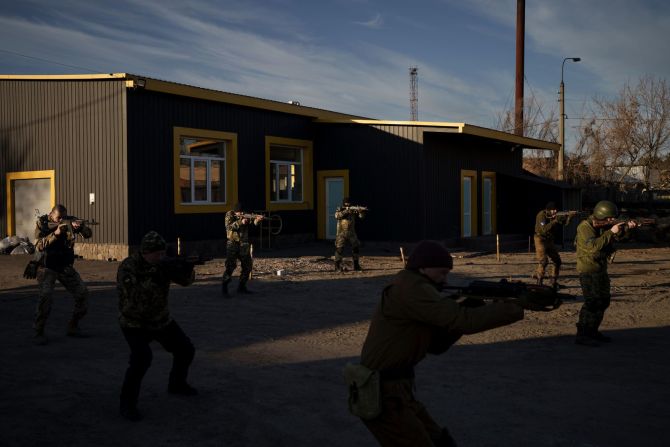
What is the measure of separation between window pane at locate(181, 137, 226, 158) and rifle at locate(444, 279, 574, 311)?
1620 cm

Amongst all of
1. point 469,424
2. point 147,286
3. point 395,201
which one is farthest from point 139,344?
point 395,201

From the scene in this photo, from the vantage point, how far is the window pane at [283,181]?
22.3 m

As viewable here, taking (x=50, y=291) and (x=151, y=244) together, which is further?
(x=50, y=291)

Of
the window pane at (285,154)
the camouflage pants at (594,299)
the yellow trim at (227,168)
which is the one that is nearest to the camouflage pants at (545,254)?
the camouflage pants at (594,299)

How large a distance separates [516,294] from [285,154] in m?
19.3

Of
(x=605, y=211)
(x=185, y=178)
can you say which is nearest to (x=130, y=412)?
(x=605, y=211)

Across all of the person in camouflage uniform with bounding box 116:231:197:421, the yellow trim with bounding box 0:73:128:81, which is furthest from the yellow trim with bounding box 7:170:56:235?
the person in camouflage uniform with bounding box 116:231:197:421

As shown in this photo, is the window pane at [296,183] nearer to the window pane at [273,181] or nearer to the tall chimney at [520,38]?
the window pane at [273,181]

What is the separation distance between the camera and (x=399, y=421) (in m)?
3.36

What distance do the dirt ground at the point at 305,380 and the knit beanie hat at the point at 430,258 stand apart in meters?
2.07

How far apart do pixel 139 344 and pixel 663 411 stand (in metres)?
4.69

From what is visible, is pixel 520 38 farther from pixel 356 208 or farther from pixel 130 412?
pixel 130 412

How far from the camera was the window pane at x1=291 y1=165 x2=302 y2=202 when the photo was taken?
2292 cm

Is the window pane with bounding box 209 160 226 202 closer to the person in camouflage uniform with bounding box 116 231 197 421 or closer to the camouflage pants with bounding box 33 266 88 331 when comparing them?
the camouflage pants with bounding box 33 266 88 331
